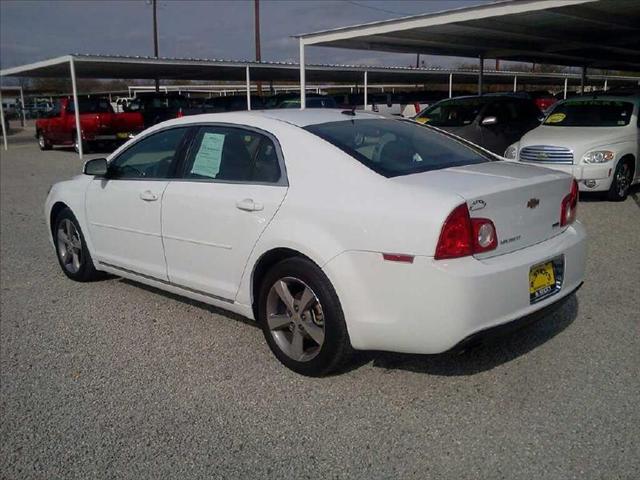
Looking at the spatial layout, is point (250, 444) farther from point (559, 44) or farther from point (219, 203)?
point (559, 44)

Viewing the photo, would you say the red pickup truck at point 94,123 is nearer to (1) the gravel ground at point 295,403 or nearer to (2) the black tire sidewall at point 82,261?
(2) the black tire sidewall at point 82,261

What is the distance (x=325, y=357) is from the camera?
352cm

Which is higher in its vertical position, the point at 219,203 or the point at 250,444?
the point at 219,203

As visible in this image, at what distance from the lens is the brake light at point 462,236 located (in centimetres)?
305

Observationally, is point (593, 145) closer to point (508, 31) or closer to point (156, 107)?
point (508, 31)

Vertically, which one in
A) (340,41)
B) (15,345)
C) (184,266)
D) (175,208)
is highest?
(340,41)

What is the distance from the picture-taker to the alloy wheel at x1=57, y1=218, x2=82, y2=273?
5.71 metres

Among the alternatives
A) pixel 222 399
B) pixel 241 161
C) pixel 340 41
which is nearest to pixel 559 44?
pixel 340 41

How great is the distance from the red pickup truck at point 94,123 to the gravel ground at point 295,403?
17133 millimetres

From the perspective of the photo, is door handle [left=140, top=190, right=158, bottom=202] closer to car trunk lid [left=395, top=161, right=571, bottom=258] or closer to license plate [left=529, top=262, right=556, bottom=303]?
car trunk lid [left=395, top=161, right=571, bottom=258]

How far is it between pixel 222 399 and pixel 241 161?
5.13 ft

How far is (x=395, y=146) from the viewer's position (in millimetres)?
3949

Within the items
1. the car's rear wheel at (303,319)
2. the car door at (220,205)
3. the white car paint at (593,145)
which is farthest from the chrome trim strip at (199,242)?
the white car paint at (593,145)

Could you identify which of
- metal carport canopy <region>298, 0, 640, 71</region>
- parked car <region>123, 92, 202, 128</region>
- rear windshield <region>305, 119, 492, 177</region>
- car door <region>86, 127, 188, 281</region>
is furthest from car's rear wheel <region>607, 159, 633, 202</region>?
parked car <region>123, 92, 202, 128</region>
